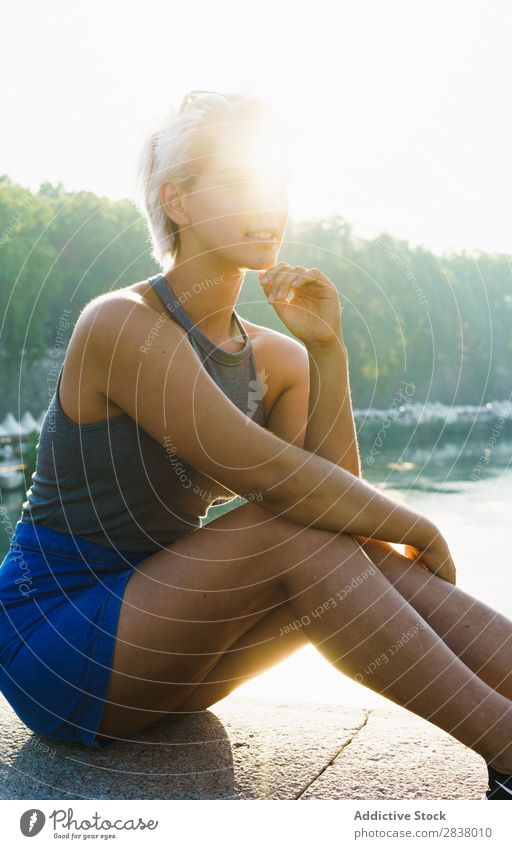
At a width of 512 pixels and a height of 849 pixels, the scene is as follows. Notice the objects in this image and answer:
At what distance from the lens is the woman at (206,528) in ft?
5.22

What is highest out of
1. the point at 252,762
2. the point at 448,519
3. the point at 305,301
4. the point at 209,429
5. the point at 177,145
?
the point at 177,145

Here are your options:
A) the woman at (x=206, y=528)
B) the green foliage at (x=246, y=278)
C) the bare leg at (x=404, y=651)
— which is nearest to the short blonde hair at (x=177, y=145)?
the woman at (x=206, y=528)

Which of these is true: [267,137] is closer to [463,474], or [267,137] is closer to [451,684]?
[451,684]

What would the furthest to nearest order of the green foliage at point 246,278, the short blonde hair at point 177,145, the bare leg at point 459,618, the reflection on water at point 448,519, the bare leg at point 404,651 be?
the green foliage at point 246,278 < the reflection on water at point 448,519 < the short blonde hair at point 177,145 < the bare leg at point 459,618 < the bare leg at point 404,651

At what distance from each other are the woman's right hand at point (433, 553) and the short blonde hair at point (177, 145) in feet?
2.47

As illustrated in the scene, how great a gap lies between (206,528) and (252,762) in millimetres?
451

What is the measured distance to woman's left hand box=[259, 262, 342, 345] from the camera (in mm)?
1842

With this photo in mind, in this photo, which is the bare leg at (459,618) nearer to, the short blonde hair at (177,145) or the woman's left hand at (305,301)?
the woman's left hand at (305,301)

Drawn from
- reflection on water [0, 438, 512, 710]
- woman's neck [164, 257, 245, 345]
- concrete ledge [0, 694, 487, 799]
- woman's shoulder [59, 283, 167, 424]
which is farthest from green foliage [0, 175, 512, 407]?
woman's shoulder [59, 283, 167, 424]

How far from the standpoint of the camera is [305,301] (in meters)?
1.90

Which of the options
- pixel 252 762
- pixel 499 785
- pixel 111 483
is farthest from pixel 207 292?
pixel 499 785

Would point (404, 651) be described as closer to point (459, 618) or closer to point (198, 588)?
point (459, 618)
